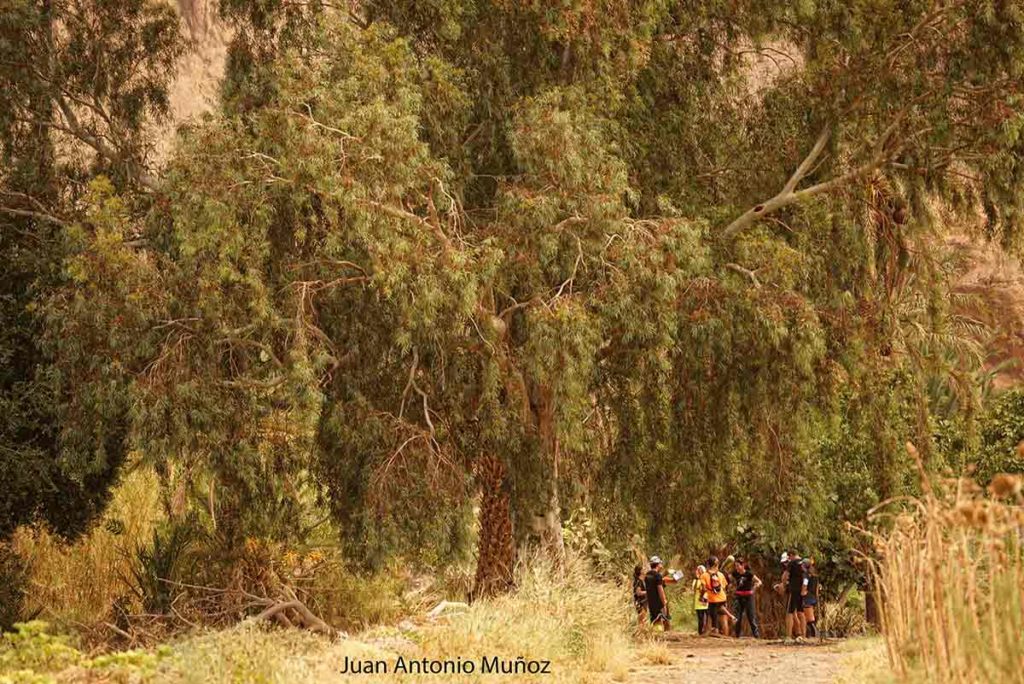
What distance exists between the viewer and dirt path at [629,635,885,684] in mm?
14047

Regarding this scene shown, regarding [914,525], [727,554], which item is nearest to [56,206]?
[727,554]

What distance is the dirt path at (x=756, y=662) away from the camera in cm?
1405

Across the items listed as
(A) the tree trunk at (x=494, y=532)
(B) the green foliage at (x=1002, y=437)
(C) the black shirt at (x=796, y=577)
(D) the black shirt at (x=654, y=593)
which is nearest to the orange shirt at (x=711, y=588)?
(D) the black shirt at (x=654, y=593)

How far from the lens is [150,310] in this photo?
1697cm

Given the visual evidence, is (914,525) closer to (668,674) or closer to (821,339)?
(668,674)

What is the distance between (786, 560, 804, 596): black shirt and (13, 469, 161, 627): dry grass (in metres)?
9.39

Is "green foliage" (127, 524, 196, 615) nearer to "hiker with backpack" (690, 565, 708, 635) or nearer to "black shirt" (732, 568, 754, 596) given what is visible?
"hiker with backpack" (690, 565, 708, 635)

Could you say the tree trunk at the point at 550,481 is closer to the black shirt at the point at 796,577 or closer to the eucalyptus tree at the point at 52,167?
the black shirt at the point at 796,577

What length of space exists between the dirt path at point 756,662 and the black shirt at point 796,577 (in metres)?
0.77

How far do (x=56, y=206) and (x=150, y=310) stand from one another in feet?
15.6

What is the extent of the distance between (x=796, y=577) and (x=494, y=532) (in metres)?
4.20

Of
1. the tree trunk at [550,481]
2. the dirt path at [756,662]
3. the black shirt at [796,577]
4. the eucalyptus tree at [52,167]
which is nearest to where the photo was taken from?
the dirt path at [756,662]

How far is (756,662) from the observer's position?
1630 centimetres

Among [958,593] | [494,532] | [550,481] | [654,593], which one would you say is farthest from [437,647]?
[654,593]
